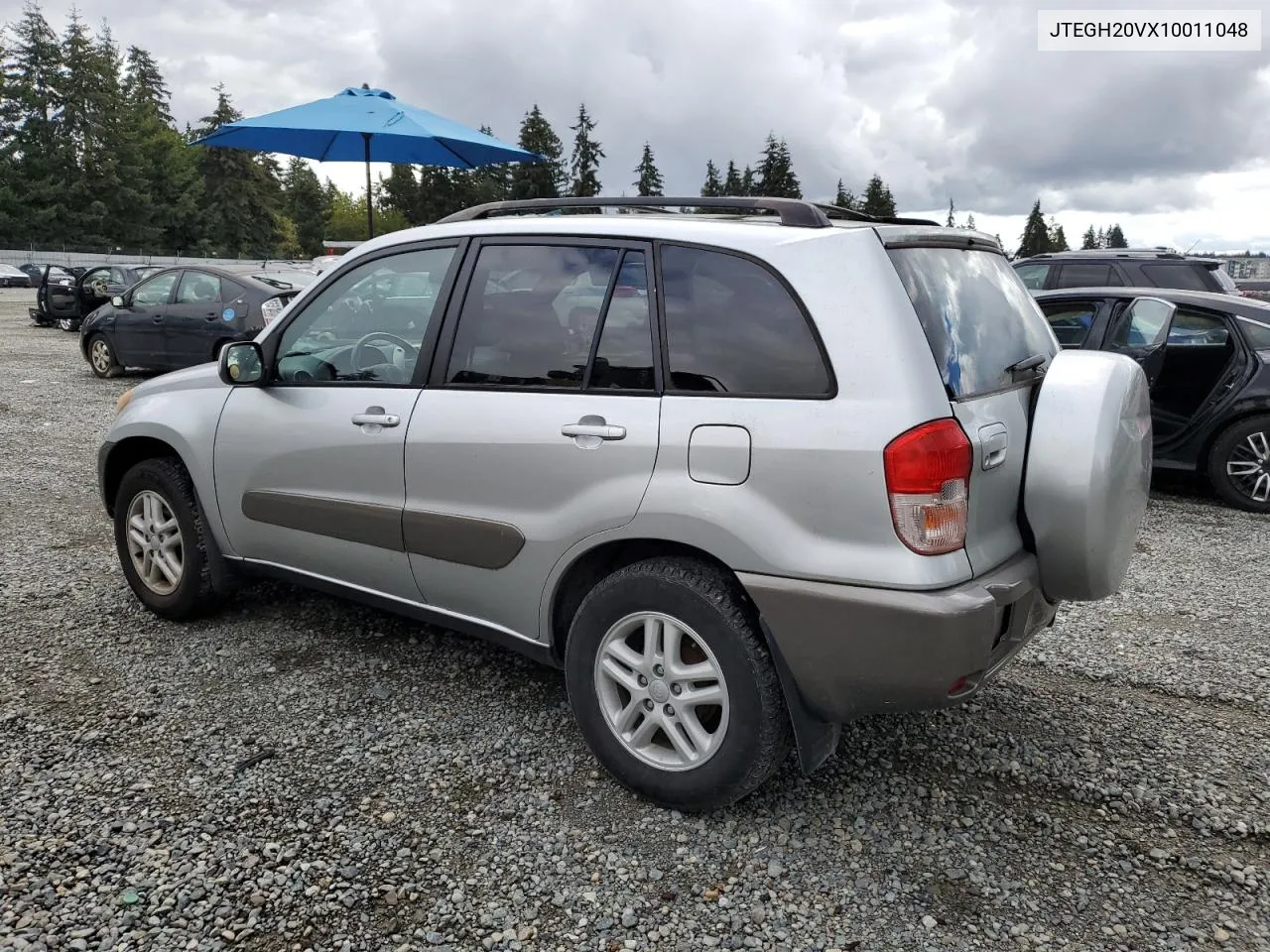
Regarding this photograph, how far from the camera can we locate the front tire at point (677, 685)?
2.60 meters

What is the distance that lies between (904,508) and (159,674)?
2.99 metres

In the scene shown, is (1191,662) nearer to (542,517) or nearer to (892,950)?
(892,950)

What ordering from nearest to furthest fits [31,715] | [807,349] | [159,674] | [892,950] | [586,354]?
[892,950] < [807,349] < [586,354] < [31,715] < [159,674]

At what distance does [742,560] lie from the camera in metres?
2.55

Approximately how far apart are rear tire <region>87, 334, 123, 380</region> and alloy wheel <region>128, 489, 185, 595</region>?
32.4ft

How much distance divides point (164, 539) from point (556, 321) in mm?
2296

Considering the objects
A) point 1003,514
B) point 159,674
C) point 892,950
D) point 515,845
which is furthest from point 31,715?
point 1003,514

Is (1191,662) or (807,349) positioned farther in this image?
(1191,662)

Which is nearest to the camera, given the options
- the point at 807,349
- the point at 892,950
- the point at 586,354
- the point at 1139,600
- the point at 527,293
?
the point at 892,950

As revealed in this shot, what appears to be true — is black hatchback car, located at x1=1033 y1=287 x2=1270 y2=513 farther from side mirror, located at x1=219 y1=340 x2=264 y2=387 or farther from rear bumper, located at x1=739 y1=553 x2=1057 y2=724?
side mirror, located at x1=219 y1=340 x2=264 y2=387

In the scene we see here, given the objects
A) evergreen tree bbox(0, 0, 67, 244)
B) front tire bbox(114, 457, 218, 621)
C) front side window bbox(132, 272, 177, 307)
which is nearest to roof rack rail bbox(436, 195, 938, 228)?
front tire bbox(114, 457, 218, 621)

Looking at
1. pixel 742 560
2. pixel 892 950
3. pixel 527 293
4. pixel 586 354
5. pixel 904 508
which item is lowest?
pixel 892 950

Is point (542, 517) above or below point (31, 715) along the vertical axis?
above

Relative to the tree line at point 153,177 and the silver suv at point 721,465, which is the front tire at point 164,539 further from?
the tree line at point 153,177
